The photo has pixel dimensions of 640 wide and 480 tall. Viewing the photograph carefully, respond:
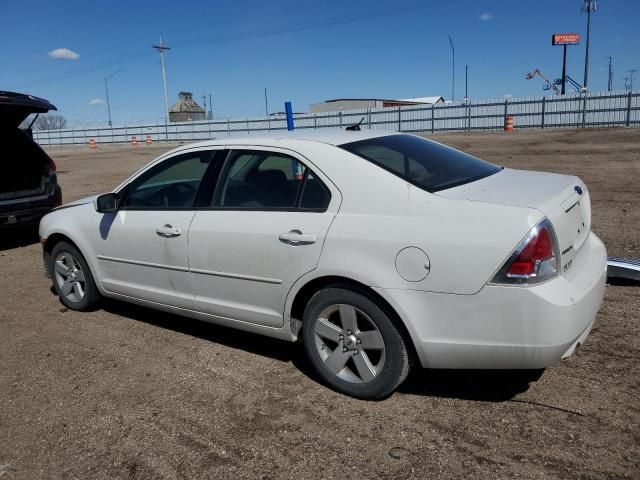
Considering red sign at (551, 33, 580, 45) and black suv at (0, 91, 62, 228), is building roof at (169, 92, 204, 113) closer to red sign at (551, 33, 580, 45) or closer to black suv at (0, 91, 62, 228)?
red sign at (551, 33, 580, 45)

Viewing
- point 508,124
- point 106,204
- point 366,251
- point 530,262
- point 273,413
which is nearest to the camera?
point 530,262

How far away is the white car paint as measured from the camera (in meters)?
2.72

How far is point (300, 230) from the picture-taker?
332cm

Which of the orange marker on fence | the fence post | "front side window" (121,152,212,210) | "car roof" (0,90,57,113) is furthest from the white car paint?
the fence post

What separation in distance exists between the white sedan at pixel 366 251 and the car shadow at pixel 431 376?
14.0 inches

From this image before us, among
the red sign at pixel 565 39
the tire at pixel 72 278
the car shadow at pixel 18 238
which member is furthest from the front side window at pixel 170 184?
the red sign at pixel 565 39

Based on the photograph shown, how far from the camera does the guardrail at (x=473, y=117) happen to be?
28688mm

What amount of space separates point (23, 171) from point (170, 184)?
5.05m

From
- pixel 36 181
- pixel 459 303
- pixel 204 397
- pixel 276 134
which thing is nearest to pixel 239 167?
pixel 276 134

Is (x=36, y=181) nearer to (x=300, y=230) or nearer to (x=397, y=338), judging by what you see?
(x=300, y=230)

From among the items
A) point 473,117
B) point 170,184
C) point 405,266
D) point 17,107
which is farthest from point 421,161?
point 473,117

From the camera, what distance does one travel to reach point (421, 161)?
3.64 meters

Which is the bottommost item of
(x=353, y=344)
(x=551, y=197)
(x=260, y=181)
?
(x=353, y=344)

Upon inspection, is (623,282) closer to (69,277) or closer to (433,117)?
(69,277)
